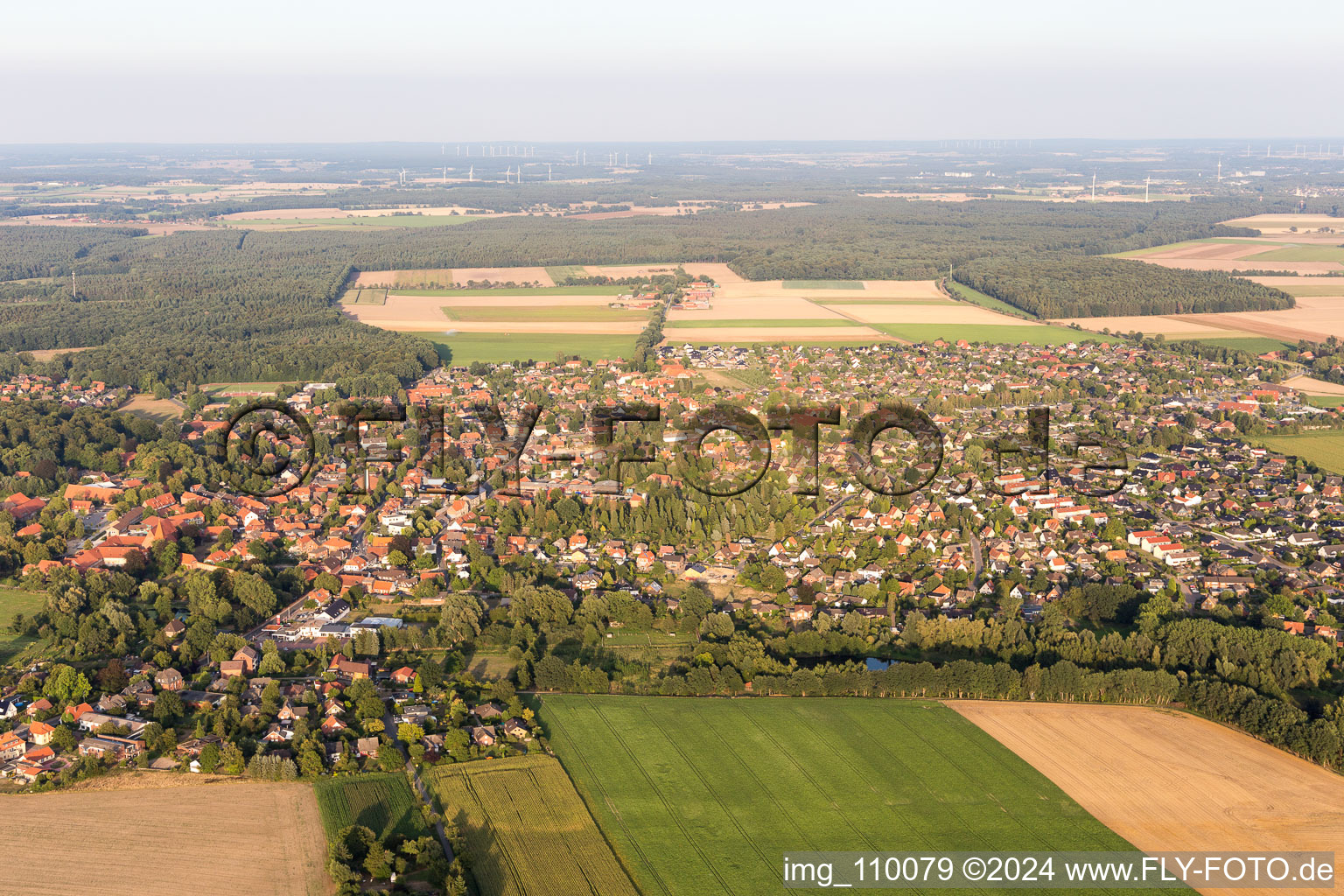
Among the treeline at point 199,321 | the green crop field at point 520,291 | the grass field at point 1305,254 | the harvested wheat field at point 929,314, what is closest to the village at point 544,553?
the treeline at point 199,321

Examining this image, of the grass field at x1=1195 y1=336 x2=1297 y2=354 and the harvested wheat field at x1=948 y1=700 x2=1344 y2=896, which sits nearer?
the harvested wheat field at x1=948 y1=700 x2=1344 y2=896

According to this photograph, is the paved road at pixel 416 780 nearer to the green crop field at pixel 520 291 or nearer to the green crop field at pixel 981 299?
the green crop field at pixel 981 299

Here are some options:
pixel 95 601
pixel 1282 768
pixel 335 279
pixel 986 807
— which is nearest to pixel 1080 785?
pixel 986 807

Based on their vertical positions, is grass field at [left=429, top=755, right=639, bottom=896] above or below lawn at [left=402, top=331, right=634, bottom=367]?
below

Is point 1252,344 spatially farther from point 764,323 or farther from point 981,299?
point 764,323

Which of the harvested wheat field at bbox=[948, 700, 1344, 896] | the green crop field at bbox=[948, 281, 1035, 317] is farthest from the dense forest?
the harvested wheat field at bbox=[948, 700, 1344, 896]

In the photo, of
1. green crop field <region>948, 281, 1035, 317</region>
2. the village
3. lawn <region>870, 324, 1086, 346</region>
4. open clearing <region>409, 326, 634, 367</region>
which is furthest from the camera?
green crop field <region>948, 281, 1035, 317</region>

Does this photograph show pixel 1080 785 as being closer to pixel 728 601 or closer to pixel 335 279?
pixel 728 601

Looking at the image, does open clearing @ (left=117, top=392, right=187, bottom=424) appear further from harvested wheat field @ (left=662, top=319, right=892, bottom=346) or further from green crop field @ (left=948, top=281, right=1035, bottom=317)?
green crop field @ (left=948, top=281, right=1035, bottom=317)
